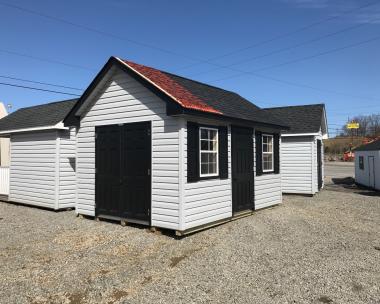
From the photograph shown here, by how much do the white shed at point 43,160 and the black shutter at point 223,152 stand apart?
224 inches

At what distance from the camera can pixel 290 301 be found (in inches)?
186

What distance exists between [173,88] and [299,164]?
9.34 metres

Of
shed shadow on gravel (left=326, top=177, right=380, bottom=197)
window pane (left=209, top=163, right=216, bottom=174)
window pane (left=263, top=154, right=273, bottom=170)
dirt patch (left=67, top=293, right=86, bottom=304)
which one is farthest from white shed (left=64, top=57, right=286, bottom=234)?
shed shadow on gravel (left=326, top=177, right=380, bottom=197)

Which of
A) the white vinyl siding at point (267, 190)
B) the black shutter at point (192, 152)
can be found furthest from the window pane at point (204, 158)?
the white vinyl siding at point (267, 190)

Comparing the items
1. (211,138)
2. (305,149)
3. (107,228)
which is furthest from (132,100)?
(305,149)

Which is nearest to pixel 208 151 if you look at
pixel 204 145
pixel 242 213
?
pixel 204 145

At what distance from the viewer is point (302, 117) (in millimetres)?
17406

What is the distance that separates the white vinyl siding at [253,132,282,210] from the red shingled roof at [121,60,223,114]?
3.00 meters

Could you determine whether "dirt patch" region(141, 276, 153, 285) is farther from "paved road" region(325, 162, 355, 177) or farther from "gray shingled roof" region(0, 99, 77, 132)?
"paved road" region(325, 162, 355, 177)

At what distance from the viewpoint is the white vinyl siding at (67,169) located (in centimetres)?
1195

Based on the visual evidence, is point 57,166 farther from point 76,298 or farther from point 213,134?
point 76,298

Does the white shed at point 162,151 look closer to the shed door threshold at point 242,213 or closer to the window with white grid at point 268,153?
the shed door threshold at point 242,213

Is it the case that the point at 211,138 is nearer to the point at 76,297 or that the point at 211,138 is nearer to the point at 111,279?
the point at 111,279

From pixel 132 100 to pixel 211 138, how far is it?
2324mm
